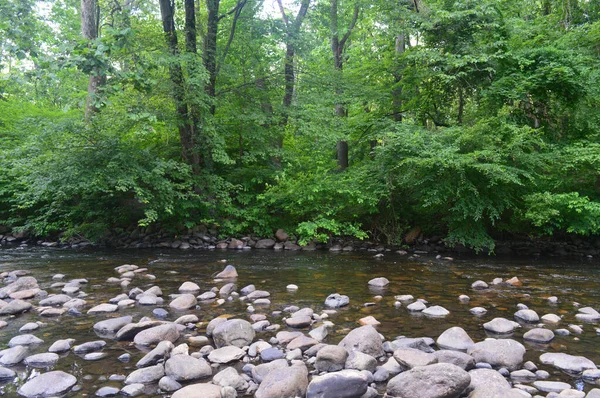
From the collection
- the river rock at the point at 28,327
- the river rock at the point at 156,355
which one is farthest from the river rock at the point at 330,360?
the river rock at the point at 28,327

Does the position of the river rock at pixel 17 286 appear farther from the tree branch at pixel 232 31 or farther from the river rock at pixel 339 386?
the tree branch at pixel 232 31

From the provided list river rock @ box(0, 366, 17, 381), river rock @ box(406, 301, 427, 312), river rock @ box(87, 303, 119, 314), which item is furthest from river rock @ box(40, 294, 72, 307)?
river rock @ box(406, 301, 427, 312)

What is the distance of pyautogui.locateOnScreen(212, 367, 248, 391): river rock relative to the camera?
10.1 feet

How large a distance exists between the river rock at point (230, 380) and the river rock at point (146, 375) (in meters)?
0.47

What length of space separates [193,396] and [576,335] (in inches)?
154

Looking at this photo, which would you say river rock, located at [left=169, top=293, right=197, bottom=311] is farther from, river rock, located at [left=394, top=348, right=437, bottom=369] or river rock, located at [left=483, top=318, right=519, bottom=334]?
river rock, located at [left=483, top=318, right=519, bottom=334]

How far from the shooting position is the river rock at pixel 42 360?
3444 mm

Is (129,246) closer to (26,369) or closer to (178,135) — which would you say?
(178,135)

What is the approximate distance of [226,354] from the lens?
3656 millimetres

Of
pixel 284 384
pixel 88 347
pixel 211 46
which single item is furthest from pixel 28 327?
pixel 211 46

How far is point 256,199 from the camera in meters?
11.8

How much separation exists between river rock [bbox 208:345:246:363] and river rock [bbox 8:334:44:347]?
1771 mm

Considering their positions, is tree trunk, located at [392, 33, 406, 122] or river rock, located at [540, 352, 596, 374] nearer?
river rock, located at [540, 352, 596, 374]

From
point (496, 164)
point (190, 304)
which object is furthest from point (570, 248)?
point (190, 304)
